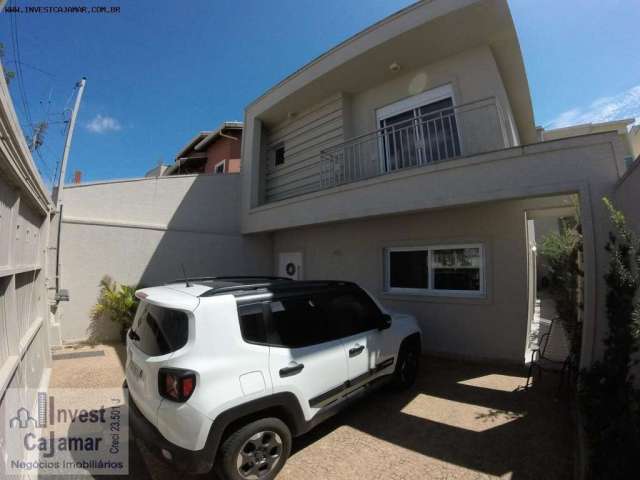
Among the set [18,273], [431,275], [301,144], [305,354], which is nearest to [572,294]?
[431,275]

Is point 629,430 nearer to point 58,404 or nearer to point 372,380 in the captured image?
point 372,380

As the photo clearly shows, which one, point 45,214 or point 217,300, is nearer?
point 217,300

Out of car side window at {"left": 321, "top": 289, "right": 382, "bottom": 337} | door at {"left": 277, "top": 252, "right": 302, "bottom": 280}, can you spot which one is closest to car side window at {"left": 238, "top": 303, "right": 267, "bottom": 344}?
car side window at {"left": 321, "top": 289, "right": 382, "bottom": 337}

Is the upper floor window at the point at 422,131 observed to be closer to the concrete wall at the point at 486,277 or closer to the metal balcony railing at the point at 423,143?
the metal balcony railing at the point at 423,143

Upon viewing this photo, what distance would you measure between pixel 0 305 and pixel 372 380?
379 centimetres

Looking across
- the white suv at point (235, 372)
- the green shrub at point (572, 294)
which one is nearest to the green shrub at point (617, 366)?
the green shrub at point (572, 294)

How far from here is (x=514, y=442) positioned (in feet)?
10.2

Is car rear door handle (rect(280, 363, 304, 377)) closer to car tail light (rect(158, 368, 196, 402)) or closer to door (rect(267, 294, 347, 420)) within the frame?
door (rect(267, 294, 347, 420))

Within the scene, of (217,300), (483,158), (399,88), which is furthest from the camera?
(399,88)

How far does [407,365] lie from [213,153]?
12949 millimetres

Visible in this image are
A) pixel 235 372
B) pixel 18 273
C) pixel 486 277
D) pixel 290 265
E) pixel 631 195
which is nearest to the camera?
pixel 235 372

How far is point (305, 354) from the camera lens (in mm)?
2830

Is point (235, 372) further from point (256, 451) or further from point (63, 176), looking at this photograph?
point (63, 176)

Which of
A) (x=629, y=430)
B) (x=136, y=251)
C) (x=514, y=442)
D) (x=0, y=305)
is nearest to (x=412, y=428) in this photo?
(x=514, y=442)
